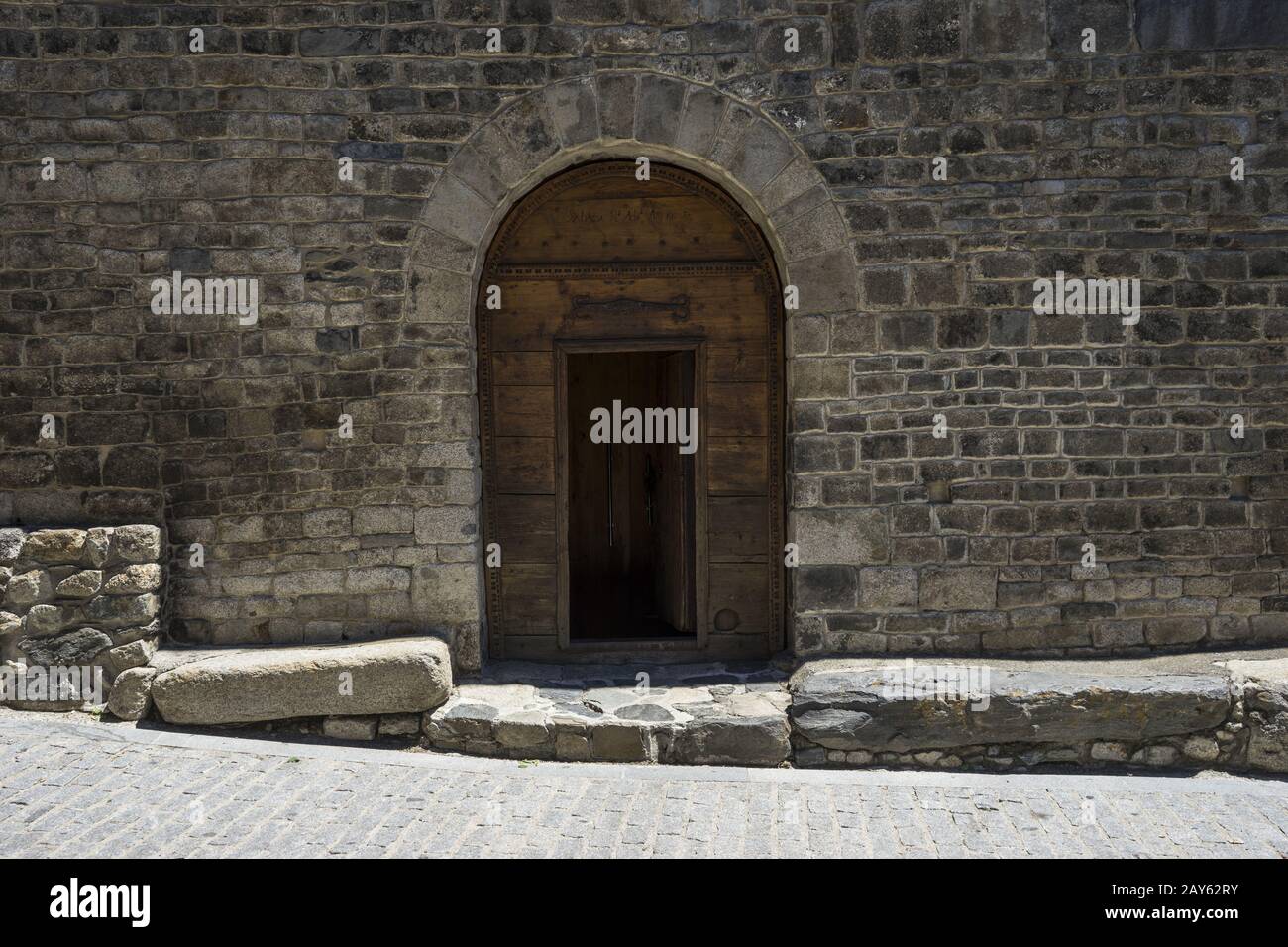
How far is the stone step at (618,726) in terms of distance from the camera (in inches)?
197

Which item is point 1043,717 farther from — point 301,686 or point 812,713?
point 301,686

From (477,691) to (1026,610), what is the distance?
2855mm

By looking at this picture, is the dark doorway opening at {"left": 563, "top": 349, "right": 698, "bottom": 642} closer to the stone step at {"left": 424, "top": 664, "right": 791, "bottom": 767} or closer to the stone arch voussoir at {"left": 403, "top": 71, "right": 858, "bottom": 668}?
the stone step at {"left": 424, "top": 664, "right": 791, "bottom": 767}

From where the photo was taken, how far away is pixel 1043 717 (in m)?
4.98

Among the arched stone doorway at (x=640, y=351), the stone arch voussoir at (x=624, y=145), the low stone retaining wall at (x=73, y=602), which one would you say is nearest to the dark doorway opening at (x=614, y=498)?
the arched stone doorway at (x=640, y=351)

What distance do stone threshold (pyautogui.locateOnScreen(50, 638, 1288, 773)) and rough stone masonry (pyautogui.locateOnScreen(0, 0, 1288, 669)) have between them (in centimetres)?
35

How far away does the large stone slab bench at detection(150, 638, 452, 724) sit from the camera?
5.07 metres

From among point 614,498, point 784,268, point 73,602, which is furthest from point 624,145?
point 73,602

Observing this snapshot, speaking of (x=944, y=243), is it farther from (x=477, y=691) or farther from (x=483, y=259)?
(x=477, y=691)

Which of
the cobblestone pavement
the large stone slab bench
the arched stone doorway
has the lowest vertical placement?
the cobblestone pavement

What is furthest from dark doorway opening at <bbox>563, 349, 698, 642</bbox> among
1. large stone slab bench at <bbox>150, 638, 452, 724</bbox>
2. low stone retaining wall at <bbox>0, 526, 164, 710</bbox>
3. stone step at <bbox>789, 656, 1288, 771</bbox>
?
low stone retaining wall at <bbox>0, 526, 164, 710</bbox>

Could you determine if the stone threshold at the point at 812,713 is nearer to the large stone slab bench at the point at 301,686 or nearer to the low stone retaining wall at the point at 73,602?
the large stone slab bench at the point at 301,686

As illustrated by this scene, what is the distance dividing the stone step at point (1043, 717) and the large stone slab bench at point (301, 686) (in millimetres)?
1853

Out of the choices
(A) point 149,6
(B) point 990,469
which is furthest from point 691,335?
(A) point 149,6
